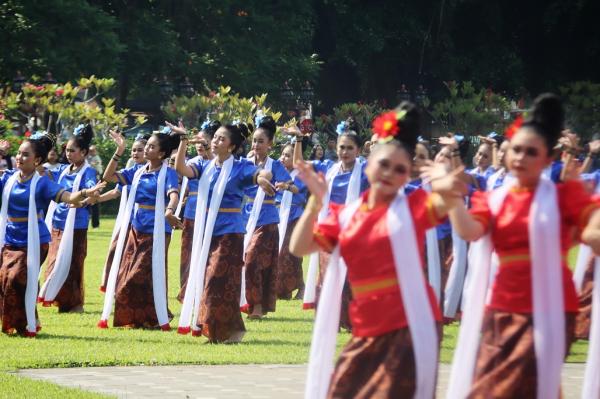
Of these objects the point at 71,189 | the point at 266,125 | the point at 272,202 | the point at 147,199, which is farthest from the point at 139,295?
the point at 272,202

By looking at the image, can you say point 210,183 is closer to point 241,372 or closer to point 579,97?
point 241,372

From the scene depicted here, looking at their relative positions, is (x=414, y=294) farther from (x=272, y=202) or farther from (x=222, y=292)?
(x=272, y=202)

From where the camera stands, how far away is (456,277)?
14633 millimetres

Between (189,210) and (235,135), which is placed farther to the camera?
(189,210)

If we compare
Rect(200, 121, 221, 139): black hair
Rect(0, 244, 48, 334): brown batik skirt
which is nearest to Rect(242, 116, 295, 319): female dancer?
Rect(200, 121, 221, 139): black hair

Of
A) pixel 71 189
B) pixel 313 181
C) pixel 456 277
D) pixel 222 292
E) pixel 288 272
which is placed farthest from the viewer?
pixel 288 272

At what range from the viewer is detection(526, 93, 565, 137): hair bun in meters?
6.75

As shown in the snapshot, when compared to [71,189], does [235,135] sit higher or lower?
higher

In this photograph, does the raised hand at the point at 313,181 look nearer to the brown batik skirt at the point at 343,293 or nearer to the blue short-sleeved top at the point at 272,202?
the brown batik skirt at the point at 343,293

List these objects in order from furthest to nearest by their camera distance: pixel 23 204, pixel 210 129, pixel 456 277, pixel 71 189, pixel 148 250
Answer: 1. pixel 210 129
2. pixel 71 189
3. pixel 456 277
4. pixel 148 250
5. pixel 23 204

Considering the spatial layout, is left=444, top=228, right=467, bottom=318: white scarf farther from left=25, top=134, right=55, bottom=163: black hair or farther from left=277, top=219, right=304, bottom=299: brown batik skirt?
left=25, top=134, right=55, bottom=163: black hair

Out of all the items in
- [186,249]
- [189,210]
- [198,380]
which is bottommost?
[198,380]

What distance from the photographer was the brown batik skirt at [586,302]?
12.6 m

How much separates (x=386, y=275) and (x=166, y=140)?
7.27m
